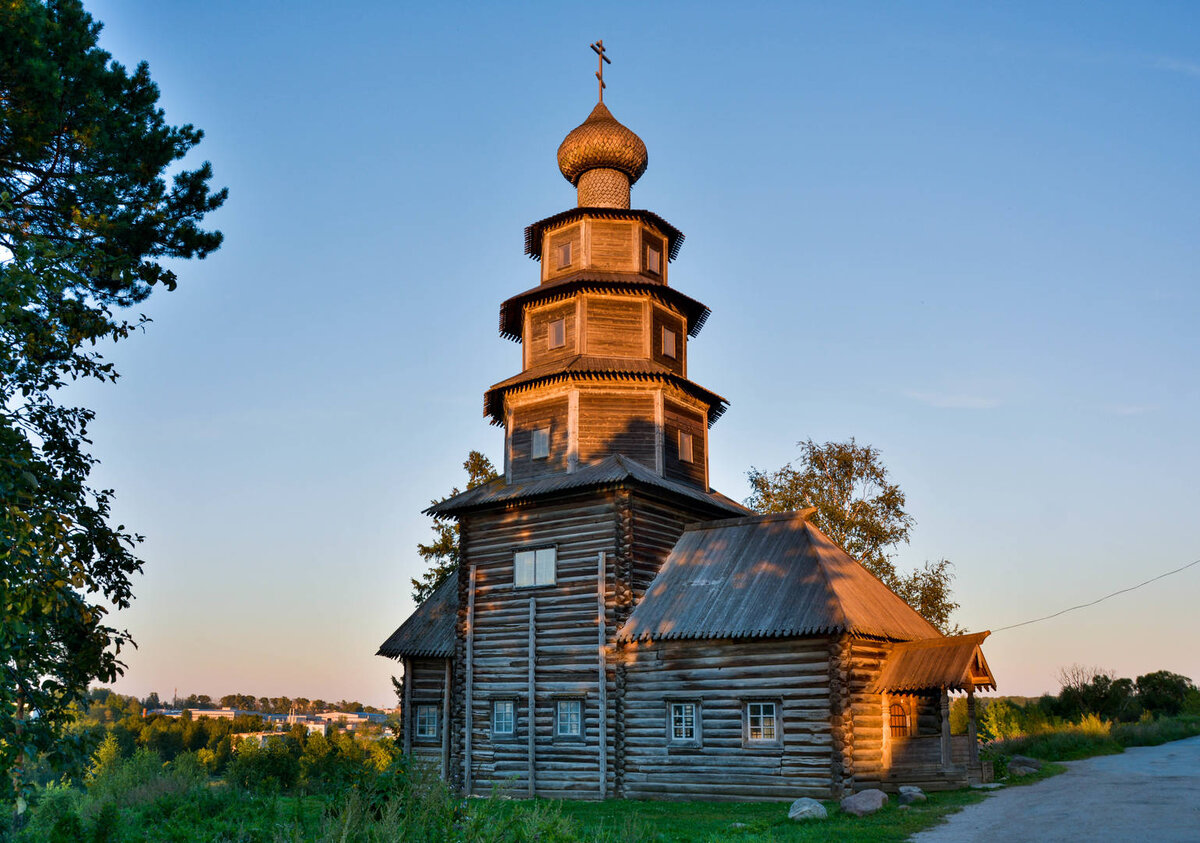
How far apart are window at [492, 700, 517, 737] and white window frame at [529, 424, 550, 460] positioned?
6955 millimetres

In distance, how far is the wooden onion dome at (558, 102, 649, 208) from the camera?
31.6 meters

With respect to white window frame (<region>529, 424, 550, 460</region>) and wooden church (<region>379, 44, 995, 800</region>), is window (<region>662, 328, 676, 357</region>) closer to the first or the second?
wooden church (<region>379, 44, 995, 800</region>)

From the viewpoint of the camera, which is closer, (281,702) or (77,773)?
(77,773)

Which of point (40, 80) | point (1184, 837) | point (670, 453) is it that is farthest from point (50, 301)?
point (670, 453)

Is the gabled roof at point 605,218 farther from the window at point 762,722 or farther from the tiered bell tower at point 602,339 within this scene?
the window at point 762,722

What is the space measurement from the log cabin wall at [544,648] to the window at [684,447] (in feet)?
12.4

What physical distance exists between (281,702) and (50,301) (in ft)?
675

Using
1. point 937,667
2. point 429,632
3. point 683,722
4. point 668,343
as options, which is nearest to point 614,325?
point 668,343

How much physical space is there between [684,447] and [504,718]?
30.8 feet

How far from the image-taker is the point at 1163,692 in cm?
5241

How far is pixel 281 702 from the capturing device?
652 feet

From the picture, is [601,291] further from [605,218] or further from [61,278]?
[61,278]

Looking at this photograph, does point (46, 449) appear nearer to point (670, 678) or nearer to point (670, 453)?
point (670, 678)

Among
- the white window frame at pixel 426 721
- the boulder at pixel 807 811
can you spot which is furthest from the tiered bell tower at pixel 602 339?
the boulder at pixel 807 811
